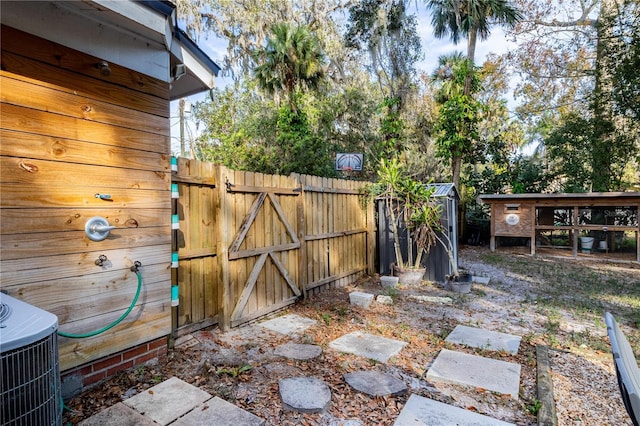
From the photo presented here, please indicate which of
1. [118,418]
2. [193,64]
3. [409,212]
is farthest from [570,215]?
[118,418]

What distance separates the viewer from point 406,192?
6.04 m

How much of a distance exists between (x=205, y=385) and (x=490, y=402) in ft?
6.58

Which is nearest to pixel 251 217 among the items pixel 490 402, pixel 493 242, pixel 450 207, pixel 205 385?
pixel 205 385

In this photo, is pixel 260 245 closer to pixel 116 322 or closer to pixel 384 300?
pixel 116 322

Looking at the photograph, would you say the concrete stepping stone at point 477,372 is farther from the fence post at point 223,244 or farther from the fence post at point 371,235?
the fence post at point 371,235

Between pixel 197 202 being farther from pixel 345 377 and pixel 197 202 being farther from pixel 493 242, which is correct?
pixel 493 242

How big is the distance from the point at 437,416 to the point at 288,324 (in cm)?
209

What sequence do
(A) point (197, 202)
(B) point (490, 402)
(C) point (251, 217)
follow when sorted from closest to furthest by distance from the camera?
(B) point (490, 402)
(A) point (197, 202)
(C) point (251, 217)

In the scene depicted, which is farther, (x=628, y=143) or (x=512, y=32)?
(x=512, y=32)

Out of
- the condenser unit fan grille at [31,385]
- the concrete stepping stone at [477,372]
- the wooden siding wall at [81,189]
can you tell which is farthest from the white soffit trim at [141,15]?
the concrete stepping stone at [477,372]

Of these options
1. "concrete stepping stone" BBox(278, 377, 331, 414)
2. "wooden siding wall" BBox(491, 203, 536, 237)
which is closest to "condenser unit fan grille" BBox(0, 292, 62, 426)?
"concrete stepping stone" BBox(278, 377, 331, 414)

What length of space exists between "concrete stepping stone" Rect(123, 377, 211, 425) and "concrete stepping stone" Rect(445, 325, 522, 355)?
245 centimetres

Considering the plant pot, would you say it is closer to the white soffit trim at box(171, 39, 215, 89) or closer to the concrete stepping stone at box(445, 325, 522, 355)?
the concrete stepping stone at box(445, 325, 522, 355)

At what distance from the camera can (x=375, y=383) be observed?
2.53 m
